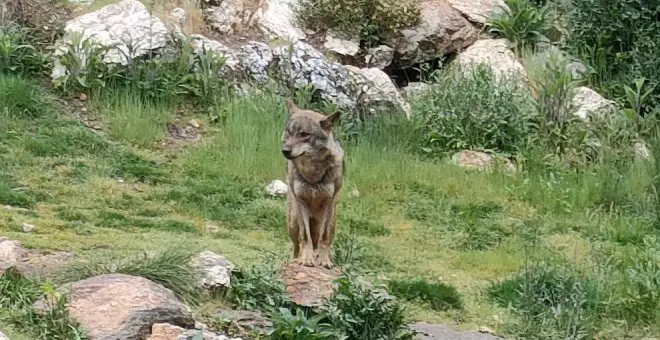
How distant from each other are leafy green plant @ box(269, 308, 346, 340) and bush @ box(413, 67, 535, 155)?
557cm

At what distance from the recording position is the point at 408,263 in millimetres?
7992

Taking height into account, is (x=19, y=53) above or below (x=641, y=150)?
above

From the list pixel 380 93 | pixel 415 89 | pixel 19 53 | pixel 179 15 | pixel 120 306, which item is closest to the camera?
pixel 120 306

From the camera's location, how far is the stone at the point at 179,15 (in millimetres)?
12289

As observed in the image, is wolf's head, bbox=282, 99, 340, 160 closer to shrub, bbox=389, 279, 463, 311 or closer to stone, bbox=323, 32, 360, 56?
shrub, bbox=389, 279, 463, 311

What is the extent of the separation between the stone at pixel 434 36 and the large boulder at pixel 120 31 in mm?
2925

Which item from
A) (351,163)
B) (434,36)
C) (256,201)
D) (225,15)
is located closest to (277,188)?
(256,201)

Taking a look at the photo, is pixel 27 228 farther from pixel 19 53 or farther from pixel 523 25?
pixel 523 25

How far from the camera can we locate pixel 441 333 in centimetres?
624

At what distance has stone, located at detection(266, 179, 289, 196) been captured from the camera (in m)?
9.45

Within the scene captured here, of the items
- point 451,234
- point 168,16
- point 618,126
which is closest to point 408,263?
point 451,234

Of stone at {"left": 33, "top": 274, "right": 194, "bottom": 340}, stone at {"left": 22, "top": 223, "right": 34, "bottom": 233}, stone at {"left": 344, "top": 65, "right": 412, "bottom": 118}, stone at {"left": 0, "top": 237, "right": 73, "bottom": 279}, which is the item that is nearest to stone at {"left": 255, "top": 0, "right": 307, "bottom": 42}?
stone at {"left": 344, "top": 65, "right": 412, "bottom": 118}

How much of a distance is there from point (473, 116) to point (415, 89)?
1252mm

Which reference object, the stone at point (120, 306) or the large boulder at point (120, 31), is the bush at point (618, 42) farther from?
the stone at point (120, 306)
